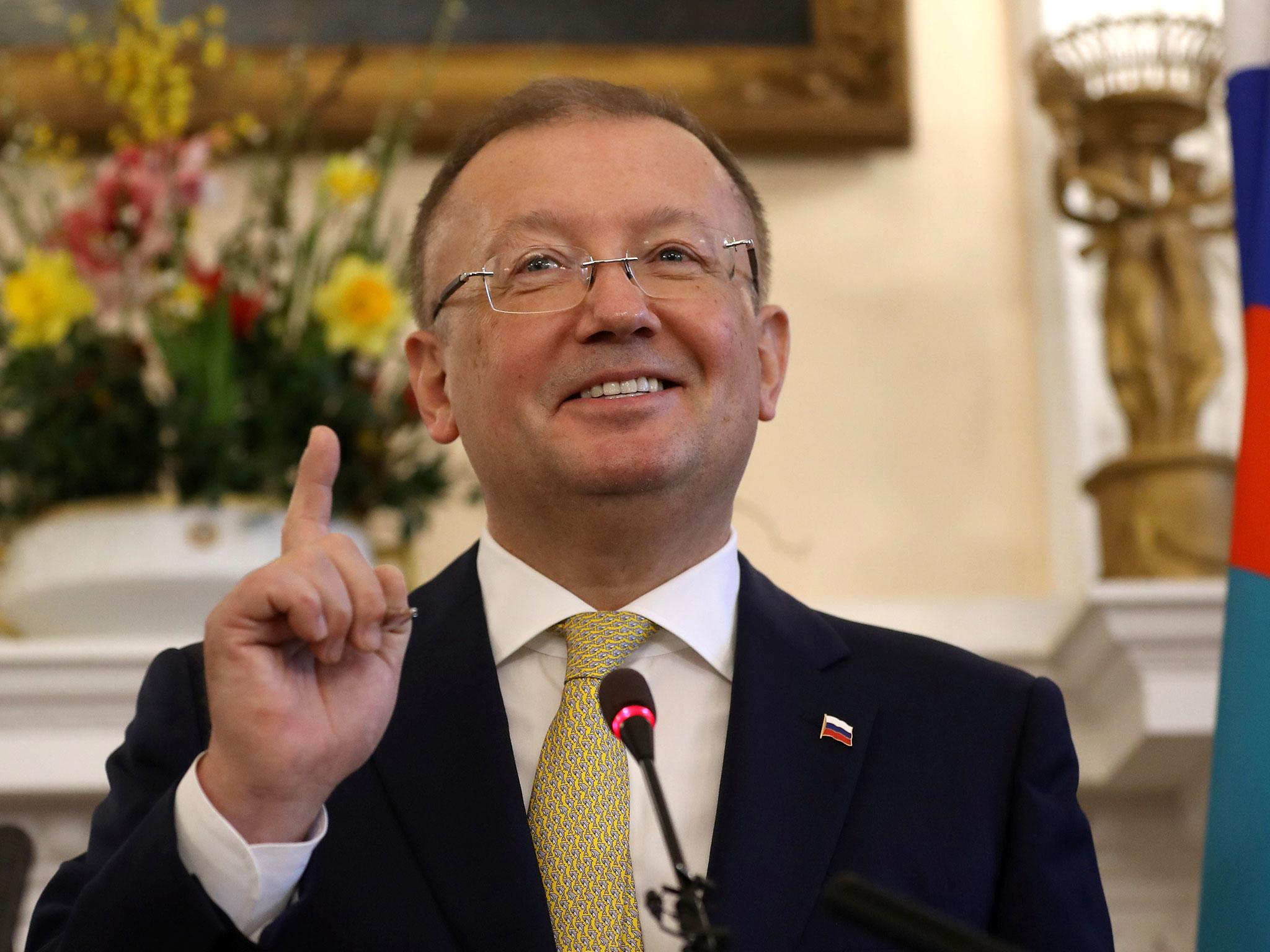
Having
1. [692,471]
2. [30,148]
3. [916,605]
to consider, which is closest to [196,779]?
[692,471]

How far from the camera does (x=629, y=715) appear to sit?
136 cm

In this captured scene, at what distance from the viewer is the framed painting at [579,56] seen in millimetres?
3336

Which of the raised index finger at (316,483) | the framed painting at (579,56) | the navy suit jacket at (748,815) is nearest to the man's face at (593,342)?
the navy suit jacket at (748,815)

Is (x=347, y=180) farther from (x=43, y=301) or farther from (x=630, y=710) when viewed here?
(x=630, y=710)

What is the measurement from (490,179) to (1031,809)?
0.98 meters

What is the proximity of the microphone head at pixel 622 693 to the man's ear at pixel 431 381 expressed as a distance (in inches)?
29.1

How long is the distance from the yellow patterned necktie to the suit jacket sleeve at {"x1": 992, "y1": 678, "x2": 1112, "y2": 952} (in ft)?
1.33

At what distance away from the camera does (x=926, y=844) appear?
1729mm

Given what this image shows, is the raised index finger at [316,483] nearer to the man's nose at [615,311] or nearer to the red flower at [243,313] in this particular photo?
the man's nose at [615,311]

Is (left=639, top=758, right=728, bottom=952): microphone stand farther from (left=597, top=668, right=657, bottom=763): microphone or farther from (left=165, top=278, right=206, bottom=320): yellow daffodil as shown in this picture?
(left=165, top=278, right=206, bottom=320): yellow daffodil

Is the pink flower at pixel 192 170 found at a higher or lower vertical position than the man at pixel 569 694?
higher

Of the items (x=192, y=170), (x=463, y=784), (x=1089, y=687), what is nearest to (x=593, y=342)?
(x=463, y=784)

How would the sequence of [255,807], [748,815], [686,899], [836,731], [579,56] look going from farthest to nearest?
[579,56] < [836,731] < [748,815] < [255,807] < [686,899]

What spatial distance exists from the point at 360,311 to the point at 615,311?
110cm
